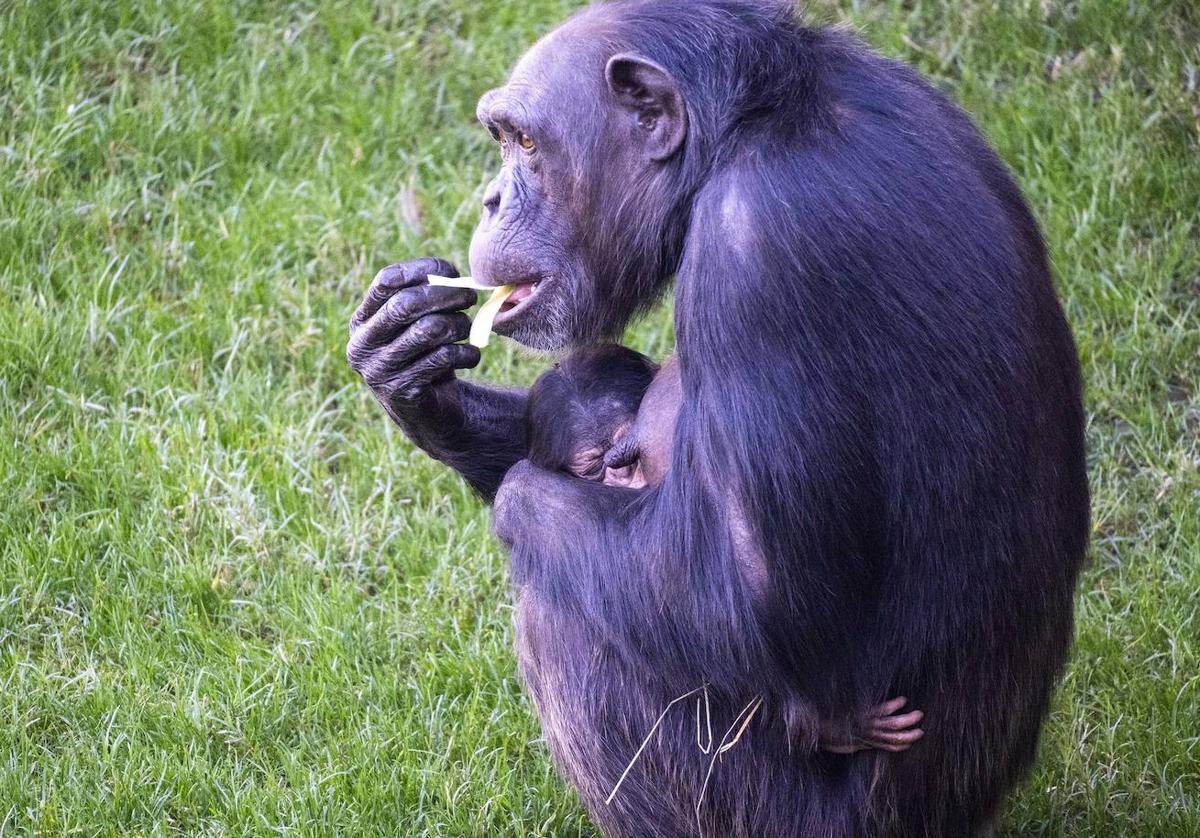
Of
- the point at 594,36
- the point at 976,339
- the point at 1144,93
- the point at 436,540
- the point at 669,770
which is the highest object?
the point at 594,36

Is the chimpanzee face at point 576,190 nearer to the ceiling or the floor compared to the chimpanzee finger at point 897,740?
nearer to the ceiling

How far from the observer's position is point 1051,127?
708cm

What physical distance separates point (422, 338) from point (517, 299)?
0.33 meters

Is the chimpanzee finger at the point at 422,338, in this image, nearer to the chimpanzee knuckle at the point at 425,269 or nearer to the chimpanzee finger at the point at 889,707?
the chimpanzee knuckle at the point at 425,269

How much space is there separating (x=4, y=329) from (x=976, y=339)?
4094 mm

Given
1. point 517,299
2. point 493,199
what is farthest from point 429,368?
point 493,199

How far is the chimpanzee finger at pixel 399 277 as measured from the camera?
4496 millimetres

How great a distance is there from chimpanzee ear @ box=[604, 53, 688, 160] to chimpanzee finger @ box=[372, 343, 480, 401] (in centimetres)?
79

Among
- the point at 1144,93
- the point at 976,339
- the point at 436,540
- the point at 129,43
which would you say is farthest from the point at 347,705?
the point at 1144,93

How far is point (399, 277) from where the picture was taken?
177 inches

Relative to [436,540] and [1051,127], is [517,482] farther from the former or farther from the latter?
[1051,127]

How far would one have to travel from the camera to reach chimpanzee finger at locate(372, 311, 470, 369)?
447 cm

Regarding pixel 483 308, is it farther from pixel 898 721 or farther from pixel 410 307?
pixel 898 721

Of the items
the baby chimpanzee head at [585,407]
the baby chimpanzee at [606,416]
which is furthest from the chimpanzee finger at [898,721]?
the baby chimpanzee head at [585,407]
